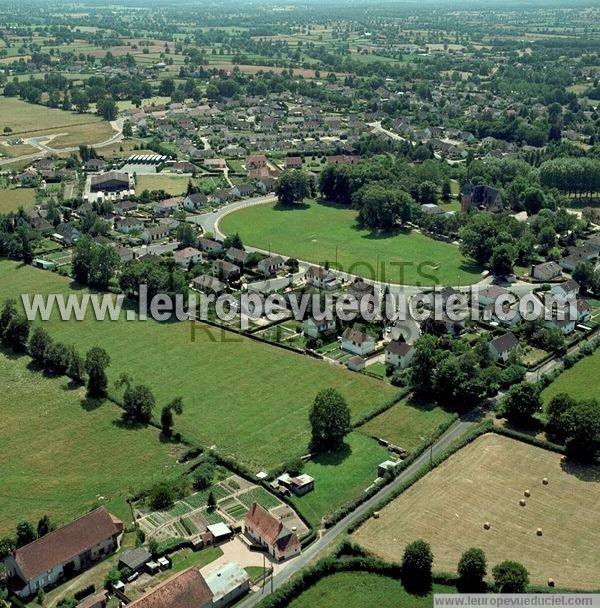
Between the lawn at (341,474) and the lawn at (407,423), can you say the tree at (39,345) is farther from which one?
the lawn at (407,423)

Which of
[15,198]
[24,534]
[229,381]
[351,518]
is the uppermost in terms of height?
[24,534]

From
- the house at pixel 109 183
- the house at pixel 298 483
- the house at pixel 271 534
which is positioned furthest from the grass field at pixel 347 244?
the house at pixel 271 534

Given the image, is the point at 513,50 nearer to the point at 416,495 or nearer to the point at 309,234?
the point at 309,234

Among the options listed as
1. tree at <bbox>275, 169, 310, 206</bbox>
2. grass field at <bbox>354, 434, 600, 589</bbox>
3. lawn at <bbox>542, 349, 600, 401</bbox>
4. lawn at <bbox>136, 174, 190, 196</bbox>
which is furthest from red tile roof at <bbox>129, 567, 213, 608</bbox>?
lawn at <bbox>136, 174, 190, 196</bbox>

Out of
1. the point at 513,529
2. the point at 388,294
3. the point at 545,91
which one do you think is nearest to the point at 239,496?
the point at 513,529

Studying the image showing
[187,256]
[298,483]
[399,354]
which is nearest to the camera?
[298,483]

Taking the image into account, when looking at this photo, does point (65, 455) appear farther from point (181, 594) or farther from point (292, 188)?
point (292, 188)

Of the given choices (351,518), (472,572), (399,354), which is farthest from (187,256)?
(472,572)
